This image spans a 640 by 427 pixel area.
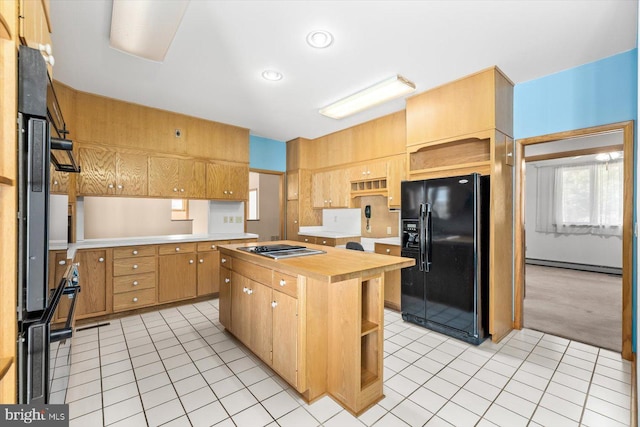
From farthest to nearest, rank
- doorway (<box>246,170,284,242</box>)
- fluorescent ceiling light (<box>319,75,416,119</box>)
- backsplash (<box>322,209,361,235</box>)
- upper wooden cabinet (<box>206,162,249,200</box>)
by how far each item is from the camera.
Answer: doorway (<box>246,170,284,242</box>) < backsplash (<box>322,209,361,235</box>) < upper wooden cabinet (<box>206,162,249,200</box>) < fluorescent ceiling light (<box>319,75,416,119</box>)

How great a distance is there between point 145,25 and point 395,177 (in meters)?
3.09

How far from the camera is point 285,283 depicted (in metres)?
2.01

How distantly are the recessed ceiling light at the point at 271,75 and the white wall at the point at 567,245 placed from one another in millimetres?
6807

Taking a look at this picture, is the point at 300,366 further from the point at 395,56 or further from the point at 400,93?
the point at 400,93

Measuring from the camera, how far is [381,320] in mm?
1955

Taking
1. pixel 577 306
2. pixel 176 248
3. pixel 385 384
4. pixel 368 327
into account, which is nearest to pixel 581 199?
pixel 577 306

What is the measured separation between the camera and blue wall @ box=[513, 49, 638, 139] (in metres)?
2.56

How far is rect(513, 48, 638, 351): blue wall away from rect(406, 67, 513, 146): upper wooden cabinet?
16 cm

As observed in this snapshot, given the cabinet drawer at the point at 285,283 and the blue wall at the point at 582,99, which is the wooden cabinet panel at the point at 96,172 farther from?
the blue wall at the point at 582,99

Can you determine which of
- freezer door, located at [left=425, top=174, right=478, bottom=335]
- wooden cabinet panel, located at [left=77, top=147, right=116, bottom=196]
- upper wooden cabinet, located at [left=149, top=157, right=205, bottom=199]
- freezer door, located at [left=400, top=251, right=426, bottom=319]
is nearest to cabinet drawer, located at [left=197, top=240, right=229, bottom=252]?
upper wooden cabinet, located at [left=149, top=157, right=205, bottom=199]

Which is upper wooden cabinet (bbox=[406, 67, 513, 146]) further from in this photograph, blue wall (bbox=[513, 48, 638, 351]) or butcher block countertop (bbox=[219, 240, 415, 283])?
butcher block countertop (bbox=[219, 240, 415, 283])

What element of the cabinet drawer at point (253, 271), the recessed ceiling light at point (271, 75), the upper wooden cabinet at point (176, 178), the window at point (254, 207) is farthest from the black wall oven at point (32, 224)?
the window at point (254, 207)

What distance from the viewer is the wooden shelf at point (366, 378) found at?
6.25 ft

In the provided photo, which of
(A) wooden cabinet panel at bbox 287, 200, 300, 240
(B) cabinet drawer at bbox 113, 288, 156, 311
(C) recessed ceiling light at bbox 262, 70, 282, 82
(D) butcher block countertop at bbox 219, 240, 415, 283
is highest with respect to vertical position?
(C) recessed ceiling light at bbox 262, 70, 282, 82
